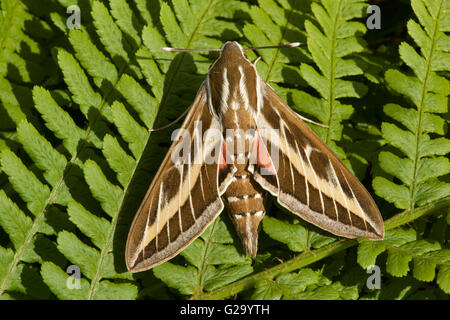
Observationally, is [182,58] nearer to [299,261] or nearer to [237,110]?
[237,110]

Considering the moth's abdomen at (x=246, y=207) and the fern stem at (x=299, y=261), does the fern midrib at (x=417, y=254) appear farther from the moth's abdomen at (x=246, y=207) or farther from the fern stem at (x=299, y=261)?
the moth's abdomen at (x=246, y=207)

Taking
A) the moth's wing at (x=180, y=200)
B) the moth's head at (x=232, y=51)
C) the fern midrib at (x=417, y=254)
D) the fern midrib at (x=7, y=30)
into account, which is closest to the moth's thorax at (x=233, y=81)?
the moth's head at (x=232, y=51)

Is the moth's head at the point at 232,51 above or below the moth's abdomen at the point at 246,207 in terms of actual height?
above

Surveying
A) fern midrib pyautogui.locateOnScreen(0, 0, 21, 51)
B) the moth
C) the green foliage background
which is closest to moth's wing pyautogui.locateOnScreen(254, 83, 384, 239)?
the moth

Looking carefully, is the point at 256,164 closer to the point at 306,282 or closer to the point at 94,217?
the point at 306,282

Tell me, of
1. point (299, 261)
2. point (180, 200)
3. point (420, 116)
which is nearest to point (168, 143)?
point (180, 200)

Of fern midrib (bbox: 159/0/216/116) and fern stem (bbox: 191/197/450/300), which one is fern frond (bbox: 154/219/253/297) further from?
fern midrib (bbox: 159/0/216/116)
